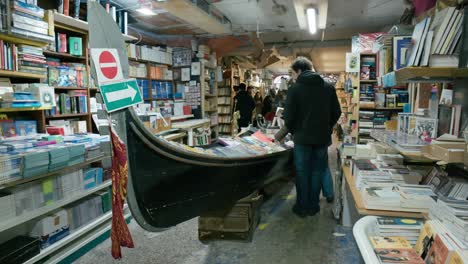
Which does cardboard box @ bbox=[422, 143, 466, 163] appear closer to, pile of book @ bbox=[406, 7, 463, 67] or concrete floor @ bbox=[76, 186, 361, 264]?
pile of book @ bbox=[406, 7, 463, 67]

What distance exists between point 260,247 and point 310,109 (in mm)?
1376

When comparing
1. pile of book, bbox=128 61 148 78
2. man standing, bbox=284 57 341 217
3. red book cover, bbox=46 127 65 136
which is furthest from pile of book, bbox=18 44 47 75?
pile of book, bbox=128 61 148 78

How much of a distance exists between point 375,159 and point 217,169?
1.44 metres

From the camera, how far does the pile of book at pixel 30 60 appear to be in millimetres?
2580

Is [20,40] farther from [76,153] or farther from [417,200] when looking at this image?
[417,200]

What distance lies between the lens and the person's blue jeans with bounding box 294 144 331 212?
3148 millimetres

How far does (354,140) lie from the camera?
221 inches

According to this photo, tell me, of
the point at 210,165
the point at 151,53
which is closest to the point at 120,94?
the point at 210,165

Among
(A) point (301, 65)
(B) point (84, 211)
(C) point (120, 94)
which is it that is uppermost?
(A) point (301, 65)

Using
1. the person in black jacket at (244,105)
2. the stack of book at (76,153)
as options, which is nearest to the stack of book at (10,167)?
the stack of book at (76,153)

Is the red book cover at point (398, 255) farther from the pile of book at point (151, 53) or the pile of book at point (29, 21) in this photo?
the pile of book at point (151, 53)

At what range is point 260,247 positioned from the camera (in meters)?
2.64

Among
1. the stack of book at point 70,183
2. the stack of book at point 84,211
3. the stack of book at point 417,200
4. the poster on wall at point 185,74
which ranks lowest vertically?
the stack of book at point 84,211

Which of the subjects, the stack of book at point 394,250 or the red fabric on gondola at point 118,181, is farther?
the red fabric on gondola at point 118,181
